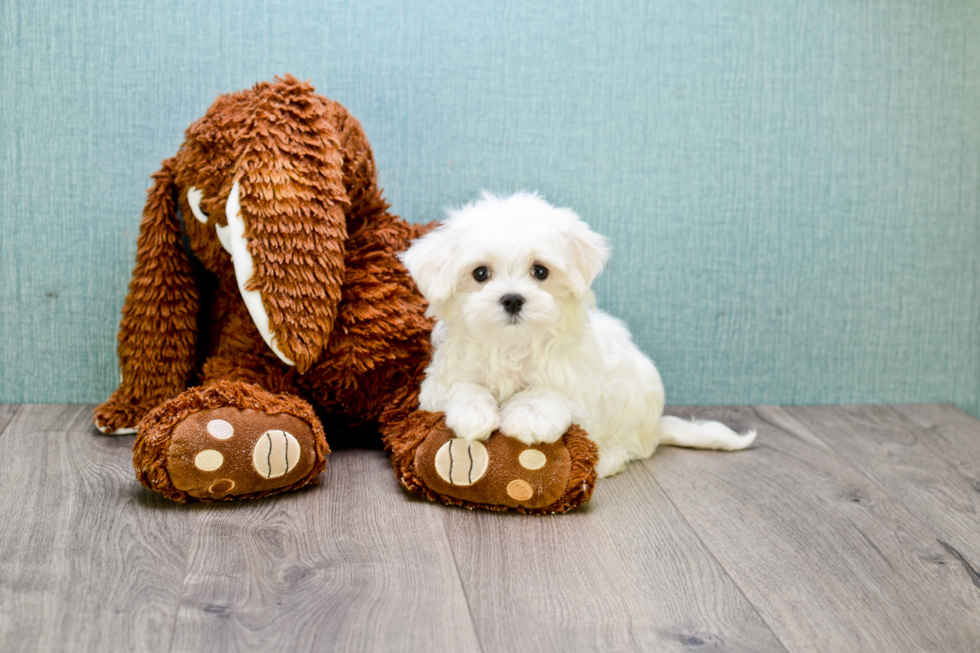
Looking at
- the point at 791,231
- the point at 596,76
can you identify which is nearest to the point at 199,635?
the point at 596,76

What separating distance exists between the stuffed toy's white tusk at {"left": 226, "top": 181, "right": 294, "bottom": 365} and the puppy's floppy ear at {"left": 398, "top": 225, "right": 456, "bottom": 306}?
0.88 feet

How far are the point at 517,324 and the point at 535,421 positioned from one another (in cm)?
17

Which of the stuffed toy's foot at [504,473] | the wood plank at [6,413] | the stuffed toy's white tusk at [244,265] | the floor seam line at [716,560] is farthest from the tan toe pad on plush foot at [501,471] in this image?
the wood plank at [6,413]

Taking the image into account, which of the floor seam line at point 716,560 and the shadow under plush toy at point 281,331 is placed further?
the shadow under plush toy at point 281,331

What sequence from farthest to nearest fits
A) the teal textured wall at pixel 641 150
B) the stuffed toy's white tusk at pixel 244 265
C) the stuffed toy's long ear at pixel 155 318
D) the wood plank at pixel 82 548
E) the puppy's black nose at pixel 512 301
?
the teal textured wall at pixel 641 150 < the stuffed toy's long ear at pixel 155 318 < the stuffed toy's white tusk at pixel 244 265 < the puppy's black nose at pixel 512 301 < the wood plank at pixel 82 548

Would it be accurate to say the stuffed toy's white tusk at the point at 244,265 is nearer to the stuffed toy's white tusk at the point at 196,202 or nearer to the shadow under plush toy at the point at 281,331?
the shadow under plush toy at the point at 281,331

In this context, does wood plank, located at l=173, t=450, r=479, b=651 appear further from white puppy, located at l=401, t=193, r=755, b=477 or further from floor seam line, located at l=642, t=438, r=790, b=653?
floor seam line, located at l=642, t=438, r=790, b=653

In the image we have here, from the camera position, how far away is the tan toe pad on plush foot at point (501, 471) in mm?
1452

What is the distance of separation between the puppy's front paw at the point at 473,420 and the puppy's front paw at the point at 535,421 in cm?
3

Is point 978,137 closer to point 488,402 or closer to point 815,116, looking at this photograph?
point 815,116

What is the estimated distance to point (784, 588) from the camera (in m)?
1.26

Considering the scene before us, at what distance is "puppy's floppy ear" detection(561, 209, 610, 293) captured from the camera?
147 centimetres

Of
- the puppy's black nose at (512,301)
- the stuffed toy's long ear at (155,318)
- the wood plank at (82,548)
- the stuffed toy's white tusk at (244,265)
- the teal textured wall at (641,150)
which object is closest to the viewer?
the wood plank at (82,548)

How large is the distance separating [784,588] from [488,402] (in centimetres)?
55
